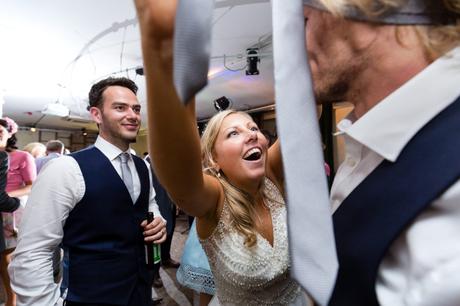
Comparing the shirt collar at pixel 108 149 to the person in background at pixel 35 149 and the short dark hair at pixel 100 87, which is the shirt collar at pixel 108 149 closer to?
the short dark hair at pixel 100 87

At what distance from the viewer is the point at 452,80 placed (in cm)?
36

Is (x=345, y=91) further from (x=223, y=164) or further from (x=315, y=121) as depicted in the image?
(x=223, y=164)

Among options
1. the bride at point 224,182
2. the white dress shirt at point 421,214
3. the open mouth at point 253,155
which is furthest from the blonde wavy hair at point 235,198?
the white dress shirt at point 421,214

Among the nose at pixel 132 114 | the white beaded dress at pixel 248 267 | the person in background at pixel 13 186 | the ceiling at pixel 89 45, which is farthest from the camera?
the ceiling at pixel 89 45

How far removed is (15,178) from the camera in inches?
104

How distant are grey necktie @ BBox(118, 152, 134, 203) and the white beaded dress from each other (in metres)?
0.59

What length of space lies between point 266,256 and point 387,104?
32.8 inches

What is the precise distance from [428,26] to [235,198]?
2.88 ft

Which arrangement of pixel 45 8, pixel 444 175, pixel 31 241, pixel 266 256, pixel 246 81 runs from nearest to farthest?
pixel 444 175 < pixel 266 256 < pixel 31 241 < pixel 45 8 < pixel 246 81

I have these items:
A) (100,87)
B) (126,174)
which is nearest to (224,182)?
(126,174)

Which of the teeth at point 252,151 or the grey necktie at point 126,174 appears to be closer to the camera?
the teeth at point 252,151

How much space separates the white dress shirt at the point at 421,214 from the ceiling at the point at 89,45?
53.7 inches

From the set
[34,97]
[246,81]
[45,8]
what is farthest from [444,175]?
[34,97]

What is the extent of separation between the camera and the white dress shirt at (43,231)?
129 cm
